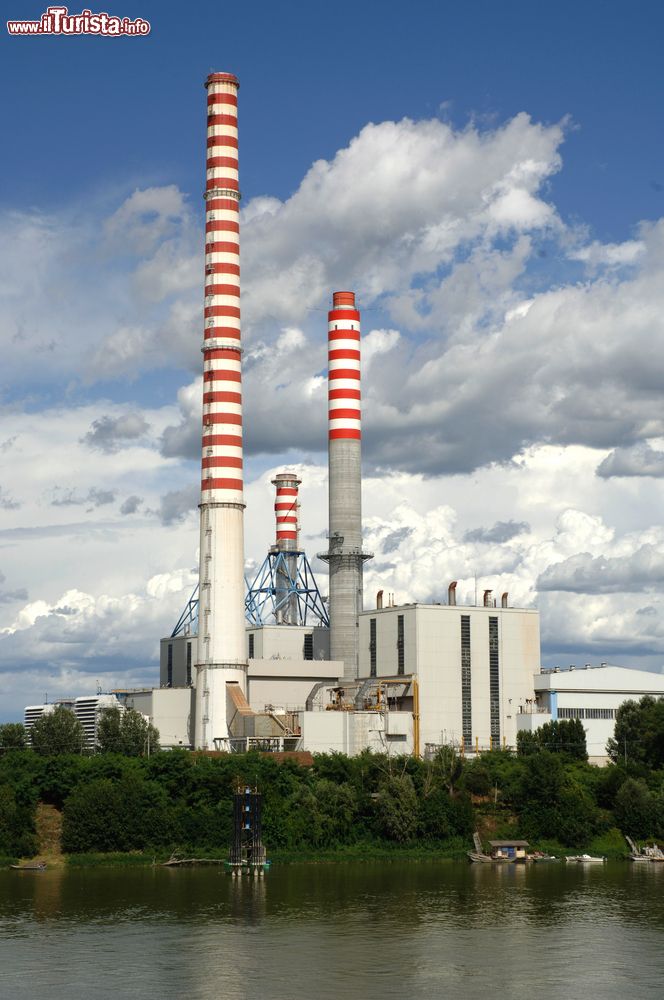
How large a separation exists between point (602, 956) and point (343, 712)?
46.1m

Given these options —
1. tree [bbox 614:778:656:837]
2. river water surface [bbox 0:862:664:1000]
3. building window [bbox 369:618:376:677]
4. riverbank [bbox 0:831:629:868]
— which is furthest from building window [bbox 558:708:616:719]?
river water surface [bbox 0:862:664:1000]

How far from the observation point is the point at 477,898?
55688 millimetres

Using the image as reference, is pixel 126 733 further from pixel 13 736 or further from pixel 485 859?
pixel 485 859

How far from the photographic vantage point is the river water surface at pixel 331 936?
3791 cm

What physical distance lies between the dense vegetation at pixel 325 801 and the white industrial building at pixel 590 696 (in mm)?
11563

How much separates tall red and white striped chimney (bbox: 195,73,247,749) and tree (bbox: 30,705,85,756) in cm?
1273

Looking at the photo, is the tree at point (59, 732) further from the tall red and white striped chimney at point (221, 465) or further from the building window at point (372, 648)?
the building window at point (372, 648)

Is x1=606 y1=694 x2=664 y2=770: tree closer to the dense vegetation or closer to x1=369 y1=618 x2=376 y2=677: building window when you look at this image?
the dense vegetation

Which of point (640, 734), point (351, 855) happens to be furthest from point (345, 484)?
point (351, 855)

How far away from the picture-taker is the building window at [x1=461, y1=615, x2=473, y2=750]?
93.7m

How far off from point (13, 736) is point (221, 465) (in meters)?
29.9

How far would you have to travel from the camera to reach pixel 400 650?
309 feet

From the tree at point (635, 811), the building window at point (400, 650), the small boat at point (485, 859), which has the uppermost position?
the building window at point (400, 650)

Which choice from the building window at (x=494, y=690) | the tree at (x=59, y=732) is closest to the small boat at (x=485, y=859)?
the building window at (x=494, y=690)
